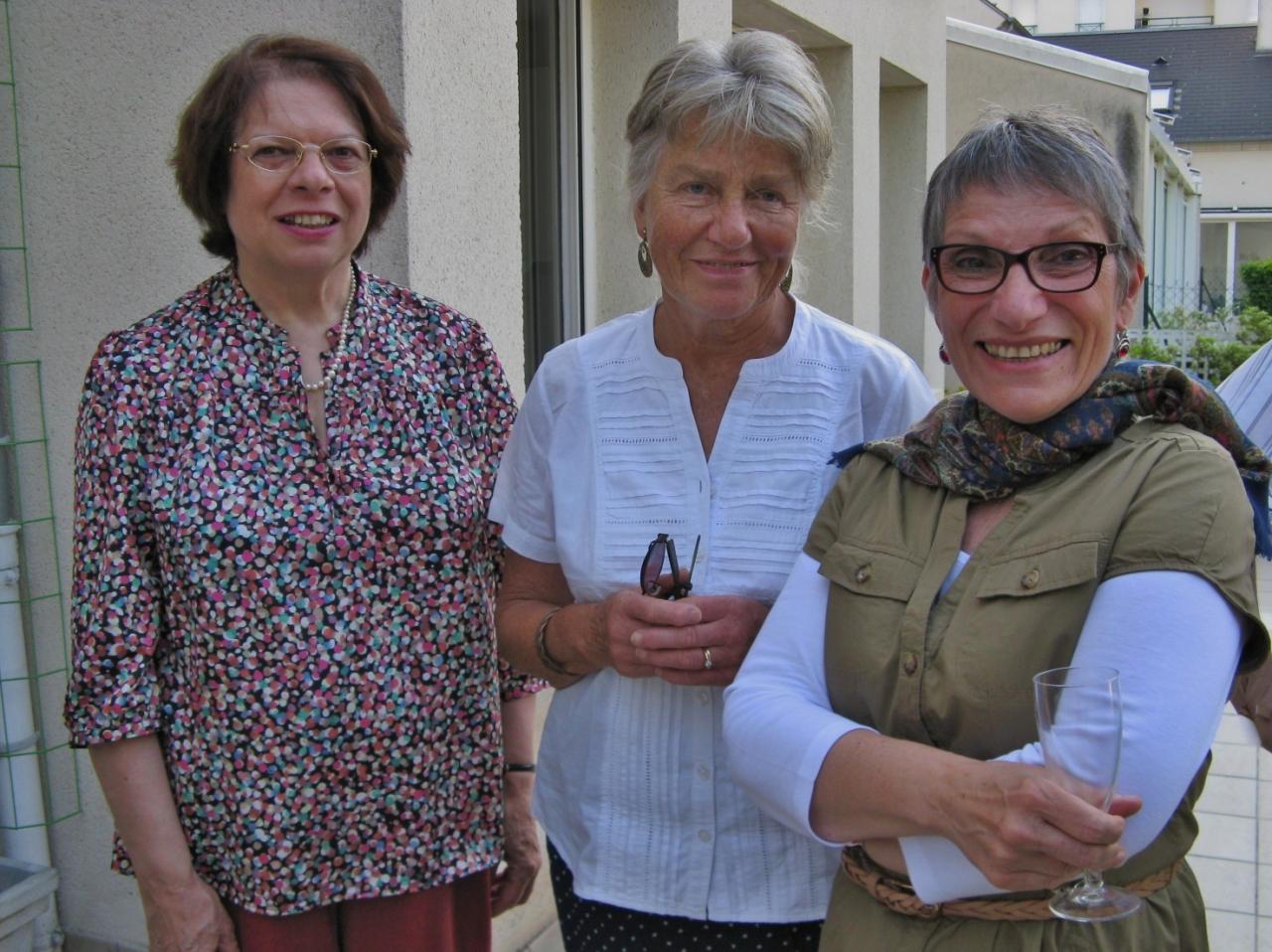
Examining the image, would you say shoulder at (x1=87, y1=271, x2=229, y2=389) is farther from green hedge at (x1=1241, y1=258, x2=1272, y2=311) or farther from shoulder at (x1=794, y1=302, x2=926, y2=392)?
green hedge at (x1=1241, y1=258, x2=1272, y2=311)

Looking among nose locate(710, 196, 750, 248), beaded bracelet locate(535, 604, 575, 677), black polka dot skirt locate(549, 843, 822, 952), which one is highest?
nose locate(710, 196, 750, 248)

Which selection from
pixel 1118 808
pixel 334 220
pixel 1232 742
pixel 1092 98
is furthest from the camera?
pixel 1092 98

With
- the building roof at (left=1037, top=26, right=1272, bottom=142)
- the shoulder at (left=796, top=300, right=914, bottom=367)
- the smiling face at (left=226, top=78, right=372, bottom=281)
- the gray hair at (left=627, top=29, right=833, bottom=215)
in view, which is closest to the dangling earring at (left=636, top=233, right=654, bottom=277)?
the gray hair at (left=627, top=29, right=833, bottom=215)

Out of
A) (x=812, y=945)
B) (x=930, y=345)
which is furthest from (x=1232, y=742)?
(x=812, y=945)

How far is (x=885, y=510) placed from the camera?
1796 millimetres

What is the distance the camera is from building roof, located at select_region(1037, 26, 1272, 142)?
37469 millimetres

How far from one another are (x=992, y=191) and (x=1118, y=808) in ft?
2.65

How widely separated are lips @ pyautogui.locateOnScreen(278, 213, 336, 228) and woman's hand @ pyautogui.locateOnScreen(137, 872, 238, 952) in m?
1.17

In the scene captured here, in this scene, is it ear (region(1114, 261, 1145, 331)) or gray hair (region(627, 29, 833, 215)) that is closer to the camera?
ear (region(1114, 261, 1145, 331))

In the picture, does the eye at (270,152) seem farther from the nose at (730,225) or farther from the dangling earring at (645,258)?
the nose at (730,225)

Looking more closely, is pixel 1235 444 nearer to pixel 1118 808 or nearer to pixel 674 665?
pixel 1118 808

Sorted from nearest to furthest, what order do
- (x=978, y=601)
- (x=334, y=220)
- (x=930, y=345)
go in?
1. (x=978, y=601)
2. (x=334, y=220)
3. (x=930, y=345)

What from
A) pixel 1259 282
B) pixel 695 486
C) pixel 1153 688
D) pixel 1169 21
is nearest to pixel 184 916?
pixel 695 486

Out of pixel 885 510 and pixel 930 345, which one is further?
pixel 930 345
